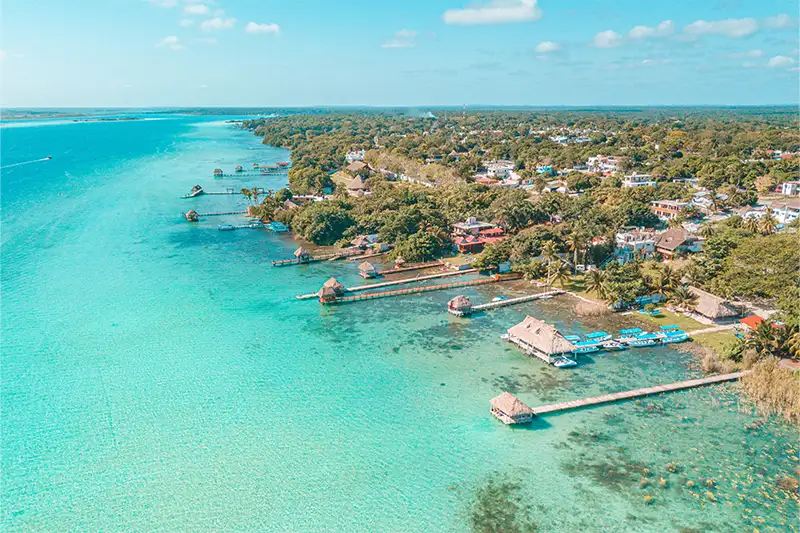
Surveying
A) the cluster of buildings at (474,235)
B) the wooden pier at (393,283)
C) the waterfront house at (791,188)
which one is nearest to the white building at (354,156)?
the cluster of buildings at (474,235)

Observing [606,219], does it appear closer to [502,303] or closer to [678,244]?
[678,244]

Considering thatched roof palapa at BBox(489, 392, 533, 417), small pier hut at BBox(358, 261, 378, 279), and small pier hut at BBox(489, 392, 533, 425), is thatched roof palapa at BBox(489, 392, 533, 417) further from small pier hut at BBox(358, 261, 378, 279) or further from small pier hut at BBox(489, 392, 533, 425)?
small pier hut at BBox(358, 261, 378, 279)

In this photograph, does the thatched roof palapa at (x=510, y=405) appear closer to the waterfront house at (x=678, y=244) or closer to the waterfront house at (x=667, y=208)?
the waterfront house at (x=678, y=244)

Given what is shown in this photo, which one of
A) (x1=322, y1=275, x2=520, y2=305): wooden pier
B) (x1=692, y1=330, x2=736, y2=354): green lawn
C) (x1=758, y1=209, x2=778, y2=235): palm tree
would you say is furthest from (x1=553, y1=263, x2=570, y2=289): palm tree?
(x1=758, y1=209, x2=778, y2=235): palm tree

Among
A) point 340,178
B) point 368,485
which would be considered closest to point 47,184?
point 340,178

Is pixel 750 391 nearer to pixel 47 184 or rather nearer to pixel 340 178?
pixel 340 178

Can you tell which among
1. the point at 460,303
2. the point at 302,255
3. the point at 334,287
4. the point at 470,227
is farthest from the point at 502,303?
the point at 302,255

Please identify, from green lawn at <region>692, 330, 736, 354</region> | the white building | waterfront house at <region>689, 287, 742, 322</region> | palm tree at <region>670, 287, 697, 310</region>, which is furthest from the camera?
the white building
